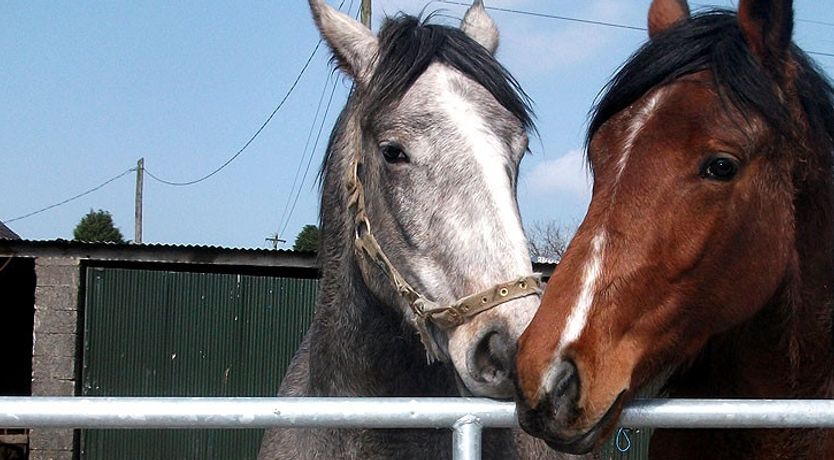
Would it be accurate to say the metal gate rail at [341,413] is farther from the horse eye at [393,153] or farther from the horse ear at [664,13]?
the horse ear at [664,13]

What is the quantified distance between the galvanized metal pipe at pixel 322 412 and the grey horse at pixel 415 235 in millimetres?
669

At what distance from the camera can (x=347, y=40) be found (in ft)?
11.0

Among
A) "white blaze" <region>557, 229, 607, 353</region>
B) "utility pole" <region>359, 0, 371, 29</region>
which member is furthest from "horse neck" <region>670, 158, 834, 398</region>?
"utility pole" <region>359, 0, 371, 29</region>

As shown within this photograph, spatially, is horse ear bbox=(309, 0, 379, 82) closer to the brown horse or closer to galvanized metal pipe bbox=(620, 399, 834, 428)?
the brown horse

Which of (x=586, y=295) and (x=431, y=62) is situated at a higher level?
(x=431, y=62)

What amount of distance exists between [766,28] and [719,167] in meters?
0.53

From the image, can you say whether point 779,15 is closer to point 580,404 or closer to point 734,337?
point 734,337

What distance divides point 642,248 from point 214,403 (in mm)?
1178

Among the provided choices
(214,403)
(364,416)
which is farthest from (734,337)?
(214,403)

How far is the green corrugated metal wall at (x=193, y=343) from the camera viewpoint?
1018cm

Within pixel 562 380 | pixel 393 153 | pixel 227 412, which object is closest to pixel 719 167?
pixel 562 380

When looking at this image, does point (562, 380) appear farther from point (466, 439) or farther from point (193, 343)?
point (193, 343)

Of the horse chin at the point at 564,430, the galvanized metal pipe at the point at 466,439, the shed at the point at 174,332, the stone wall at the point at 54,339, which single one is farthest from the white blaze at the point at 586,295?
the stone wall at the point at 54,339

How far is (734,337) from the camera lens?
8.66 feet
